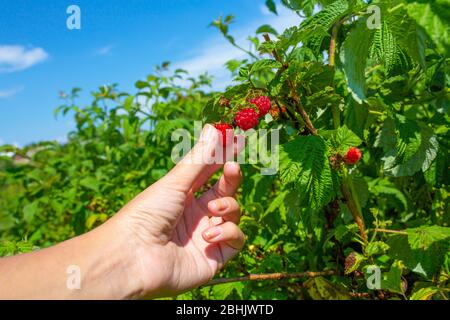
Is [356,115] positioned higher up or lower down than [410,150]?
higher up

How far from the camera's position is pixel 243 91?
1272 mm

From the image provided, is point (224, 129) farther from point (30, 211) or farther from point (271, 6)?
point (30, 211)

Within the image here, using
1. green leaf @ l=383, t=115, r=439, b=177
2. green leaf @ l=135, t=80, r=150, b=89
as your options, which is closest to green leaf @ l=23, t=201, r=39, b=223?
green leaf @ l=135, t=80, r=150, b=89

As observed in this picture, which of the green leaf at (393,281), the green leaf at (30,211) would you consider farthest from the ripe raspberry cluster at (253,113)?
the green leaf at (30,211)

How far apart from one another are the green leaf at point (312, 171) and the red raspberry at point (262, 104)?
121mm

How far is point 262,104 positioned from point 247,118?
0.17 ft

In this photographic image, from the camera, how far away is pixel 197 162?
1355 millimetres

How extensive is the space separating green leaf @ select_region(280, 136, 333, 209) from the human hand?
23cm

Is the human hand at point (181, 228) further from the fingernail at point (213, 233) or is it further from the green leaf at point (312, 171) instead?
the green leaf at point (312, 171)

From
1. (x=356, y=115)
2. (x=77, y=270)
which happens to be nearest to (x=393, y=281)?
(x=356, y=115)

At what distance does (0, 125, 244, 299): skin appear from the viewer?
47.8 inches

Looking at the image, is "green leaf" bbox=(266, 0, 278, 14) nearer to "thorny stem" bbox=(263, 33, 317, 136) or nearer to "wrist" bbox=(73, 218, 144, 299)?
"thorny stem" bbox=(263, 33, 317, 136)

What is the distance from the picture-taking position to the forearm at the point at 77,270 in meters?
1.18
